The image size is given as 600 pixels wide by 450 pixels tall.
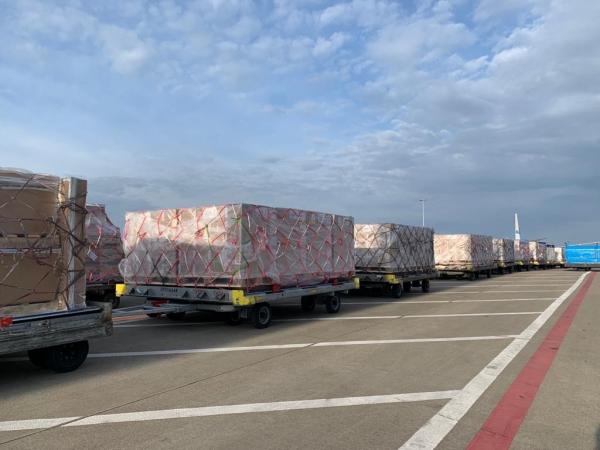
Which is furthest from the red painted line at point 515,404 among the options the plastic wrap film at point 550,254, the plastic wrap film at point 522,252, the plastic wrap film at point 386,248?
the plastic wrap film at point 550,254

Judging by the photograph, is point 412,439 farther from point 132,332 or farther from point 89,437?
point 132,332

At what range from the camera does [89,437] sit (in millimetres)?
4293

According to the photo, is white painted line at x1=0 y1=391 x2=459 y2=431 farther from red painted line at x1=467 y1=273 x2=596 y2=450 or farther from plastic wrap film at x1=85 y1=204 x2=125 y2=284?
plastic wrap film at x1=85 y1=204 x2=125 y2=284

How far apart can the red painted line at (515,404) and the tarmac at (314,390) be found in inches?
0.9

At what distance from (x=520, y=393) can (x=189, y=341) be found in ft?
18.3

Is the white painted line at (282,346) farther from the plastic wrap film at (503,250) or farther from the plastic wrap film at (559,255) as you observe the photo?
the plastic wrap film at (559,255)

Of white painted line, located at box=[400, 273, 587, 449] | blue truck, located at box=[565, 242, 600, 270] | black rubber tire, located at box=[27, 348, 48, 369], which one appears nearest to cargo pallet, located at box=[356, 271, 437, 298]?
white painted line, located at box=[400, 273, 587, 449]

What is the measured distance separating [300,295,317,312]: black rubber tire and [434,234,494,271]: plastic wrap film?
677 inches

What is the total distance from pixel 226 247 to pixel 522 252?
→ 41735 mm

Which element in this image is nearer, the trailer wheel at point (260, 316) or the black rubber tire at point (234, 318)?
the trailer wheel at point (260, 316)

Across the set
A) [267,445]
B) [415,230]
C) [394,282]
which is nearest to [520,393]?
[267,445]

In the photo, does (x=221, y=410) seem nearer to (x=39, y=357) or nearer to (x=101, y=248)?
(x=39, y=357)

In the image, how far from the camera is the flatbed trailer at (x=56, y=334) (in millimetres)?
5801

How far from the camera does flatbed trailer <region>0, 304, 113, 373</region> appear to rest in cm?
580
